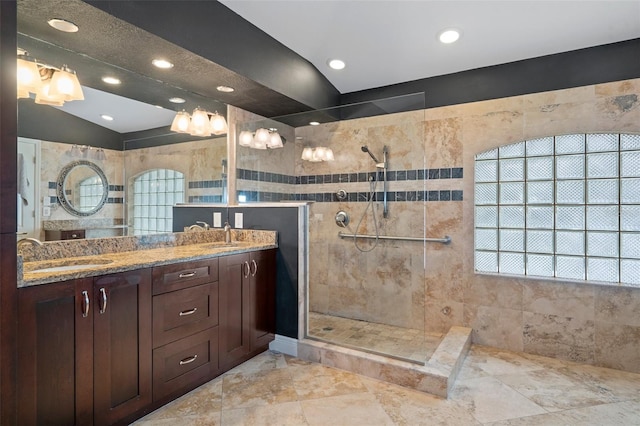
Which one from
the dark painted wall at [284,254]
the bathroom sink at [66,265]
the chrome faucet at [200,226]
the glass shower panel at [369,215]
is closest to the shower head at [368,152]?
the glass shower panel at [369,215]

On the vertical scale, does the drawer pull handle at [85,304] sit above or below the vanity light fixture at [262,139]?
below

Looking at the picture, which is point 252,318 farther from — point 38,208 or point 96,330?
point 38,208

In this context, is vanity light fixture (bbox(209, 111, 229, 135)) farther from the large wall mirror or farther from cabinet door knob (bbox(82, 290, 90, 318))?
cabinet door knob (bbox(82, 290, 90, 318))

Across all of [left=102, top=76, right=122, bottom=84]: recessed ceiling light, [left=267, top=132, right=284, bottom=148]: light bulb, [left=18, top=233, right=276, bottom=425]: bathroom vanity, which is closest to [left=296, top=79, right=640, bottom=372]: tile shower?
[left=267, top=132, right=284, bottom=148]: light bulb

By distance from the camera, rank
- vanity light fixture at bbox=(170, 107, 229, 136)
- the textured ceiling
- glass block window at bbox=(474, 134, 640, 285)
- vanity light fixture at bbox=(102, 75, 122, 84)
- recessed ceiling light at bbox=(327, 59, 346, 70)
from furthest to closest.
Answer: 1. recessed ceiling light at bbox=(327, 59, 346, 70)
2. vanity light fixture at bbox=(170, 107, 229, 136)
3. glass block window at bbox=(474, 134, 640, 285)
4. vanity light fixture at bbox=(102, 75, 122, 84)
5. the textured ceiling

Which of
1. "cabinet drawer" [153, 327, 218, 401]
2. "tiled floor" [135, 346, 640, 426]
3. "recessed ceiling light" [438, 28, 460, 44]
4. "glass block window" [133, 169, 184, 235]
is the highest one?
"recessed ceiling light" [438, 28, 460, 44]

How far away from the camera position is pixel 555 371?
2502 mm

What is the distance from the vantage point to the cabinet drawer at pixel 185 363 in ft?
6.39

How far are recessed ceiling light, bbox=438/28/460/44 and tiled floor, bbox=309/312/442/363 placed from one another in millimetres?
2466

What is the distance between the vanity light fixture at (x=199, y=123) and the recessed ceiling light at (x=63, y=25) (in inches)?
36.5

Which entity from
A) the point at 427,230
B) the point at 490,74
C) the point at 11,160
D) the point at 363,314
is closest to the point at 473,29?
the point at 490,74

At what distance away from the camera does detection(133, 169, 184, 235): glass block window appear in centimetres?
238

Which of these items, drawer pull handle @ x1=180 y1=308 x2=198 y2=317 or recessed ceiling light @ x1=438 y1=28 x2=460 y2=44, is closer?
drawer pull handle @ x1=180 y1=308 x2=198 y2=317

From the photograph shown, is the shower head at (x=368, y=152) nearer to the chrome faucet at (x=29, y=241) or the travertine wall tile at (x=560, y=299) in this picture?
the travertine wall tile at (x=560, y=299)
